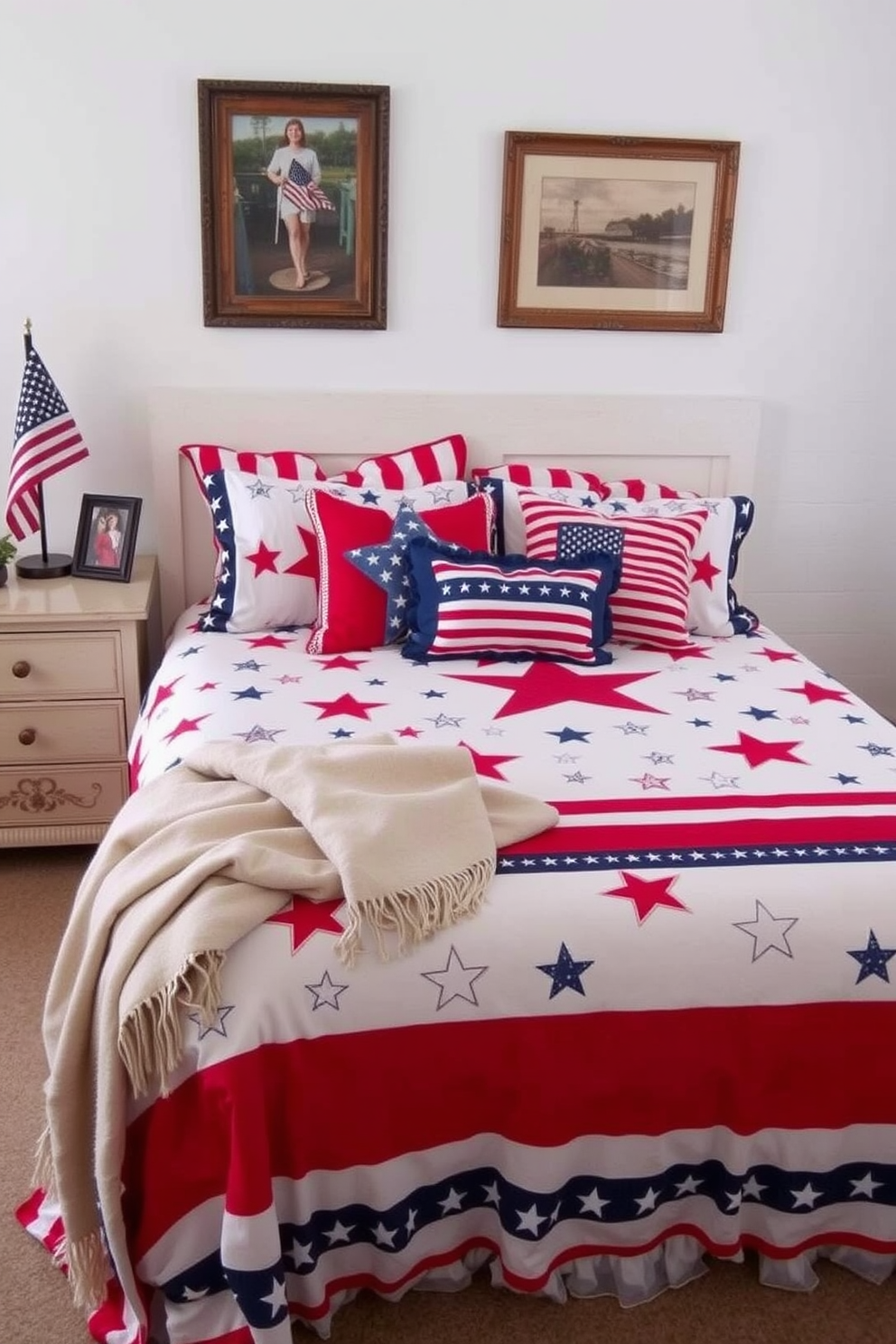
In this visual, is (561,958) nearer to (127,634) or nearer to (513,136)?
(127,634)

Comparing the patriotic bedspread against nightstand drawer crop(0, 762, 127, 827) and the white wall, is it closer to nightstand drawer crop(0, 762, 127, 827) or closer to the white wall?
nightstand drawer crop(0, 762, 127, 827)

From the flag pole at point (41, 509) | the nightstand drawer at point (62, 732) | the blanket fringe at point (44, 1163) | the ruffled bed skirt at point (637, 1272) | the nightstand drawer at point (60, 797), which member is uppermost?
the flag pole at point (41, 509)

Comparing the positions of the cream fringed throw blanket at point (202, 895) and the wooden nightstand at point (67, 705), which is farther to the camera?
the wooden nightstand at point (67, 705)

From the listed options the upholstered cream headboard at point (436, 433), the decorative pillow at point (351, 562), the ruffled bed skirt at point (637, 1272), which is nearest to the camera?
the ruffled bed skirt at point (637, 1272)

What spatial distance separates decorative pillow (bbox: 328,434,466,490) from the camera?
10.2 ft

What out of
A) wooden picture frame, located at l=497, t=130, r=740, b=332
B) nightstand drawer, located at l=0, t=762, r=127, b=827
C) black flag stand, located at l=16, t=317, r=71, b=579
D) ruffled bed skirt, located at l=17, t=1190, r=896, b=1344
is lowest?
ruffled bed skirt, located at l=17, t=1190, r=896, b=1344

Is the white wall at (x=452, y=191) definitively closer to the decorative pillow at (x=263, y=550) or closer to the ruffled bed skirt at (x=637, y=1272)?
the decorative pillow at (x=263, y=550)

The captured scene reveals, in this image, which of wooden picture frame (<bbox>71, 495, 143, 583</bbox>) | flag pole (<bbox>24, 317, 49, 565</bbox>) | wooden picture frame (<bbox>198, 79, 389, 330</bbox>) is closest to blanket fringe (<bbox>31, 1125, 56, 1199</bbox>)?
wooden picture frame (<bbox>71, 495, 143, 583</bbox>)

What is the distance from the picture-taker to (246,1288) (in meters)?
1.58

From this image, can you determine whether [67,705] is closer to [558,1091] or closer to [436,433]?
[436,433]

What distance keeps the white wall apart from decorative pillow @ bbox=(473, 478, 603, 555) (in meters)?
0.38

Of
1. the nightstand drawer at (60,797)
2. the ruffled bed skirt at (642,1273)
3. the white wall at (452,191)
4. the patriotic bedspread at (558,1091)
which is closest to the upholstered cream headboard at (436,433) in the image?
the white wall at (452,191)

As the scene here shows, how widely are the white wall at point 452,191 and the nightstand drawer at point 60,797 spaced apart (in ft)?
2.38

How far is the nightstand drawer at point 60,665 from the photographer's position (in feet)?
9.15
